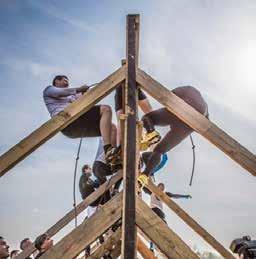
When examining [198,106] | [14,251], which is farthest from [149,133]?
[14,251]

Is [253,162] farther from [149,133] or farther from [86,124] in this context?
[86,124]

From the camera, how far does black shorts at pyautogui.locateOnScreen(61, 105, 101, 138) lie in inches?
168

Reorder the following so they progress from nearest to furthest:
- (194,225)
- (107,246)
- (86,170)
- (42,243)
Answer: (194,225) → (107,246) → (42,243) → (86,170)

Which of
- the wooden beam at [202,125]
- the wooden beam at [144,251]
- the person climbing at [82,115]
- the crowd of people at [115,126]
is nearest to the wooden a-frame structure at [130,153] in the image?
the wooden beam at [202,125]

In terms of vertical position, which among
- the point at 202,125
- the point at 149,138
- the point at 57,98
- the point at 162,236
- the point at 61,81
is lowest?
the point at 162,236

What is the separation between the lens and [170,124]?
4258mm

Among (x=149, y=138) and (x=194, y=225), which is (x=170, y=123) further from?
(x=194, y=225)

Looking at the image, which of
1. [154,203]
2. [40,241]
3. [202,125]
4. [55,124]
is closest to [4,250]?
[40,241]

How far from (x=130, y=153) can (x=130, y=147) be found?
56mm

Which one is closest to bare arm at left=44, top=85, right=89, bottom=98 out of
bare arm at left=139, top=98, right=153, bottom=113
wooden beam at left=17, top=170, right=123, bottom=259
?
bare arm at left=139, top=98, right=153, bottom=113

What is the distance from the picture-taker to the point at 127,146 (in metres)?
3.08

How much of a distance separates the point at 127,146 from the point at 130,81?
672 mm

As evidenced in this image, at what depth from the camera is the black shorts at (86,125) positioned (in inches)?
168

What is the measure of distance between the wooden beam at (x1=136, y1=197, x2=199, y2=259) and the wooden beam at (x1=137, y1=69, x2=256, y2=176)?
81cm
